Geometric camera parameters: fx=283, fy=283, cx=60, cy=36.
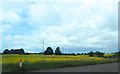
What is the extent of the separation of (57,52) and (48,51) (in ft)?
11.2

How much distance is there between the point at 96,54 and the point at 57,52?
64.5ft

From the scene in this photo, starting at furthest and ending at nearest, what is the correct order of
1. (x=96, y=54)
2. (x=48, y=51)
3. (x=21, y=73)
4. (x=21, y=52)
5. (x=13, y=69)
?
(x=96, y=54), (x=48, y=51), (x=21, y=52), (x=13, y=69), (x=21, y=73)

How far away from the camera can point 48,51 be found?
81938 mm

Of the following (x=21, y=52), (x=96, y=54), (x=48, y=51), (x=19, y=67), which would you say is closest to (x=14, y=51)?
(x=21, y=52)

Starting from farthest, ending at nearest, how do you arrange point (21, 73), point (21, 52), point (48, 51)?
point (48, 51), point (21, 52), point (21, 73)

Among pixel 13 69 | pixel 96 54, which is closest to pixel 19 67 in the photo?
pixel 13 69

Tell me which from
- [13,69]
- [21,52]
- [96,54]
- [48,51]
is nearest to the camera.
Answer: [13,69]

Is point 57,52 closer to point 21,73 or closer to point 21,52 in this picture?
point 21,52

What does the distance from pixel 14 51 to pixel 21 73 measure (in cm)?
5309

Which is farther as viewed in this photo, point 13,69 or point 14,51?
point 14,51

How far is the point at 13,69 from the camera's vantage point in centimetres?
2188

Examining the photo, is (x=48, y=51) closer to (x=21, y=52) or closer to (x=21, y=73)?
(x=21, y=52)

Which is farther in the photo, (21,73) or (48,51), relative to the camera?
(48,51)

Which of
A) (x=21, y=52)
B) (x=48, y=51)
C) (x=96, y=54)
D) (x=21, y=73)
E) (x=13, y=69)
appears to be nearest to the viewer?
(x=21, y=73)
